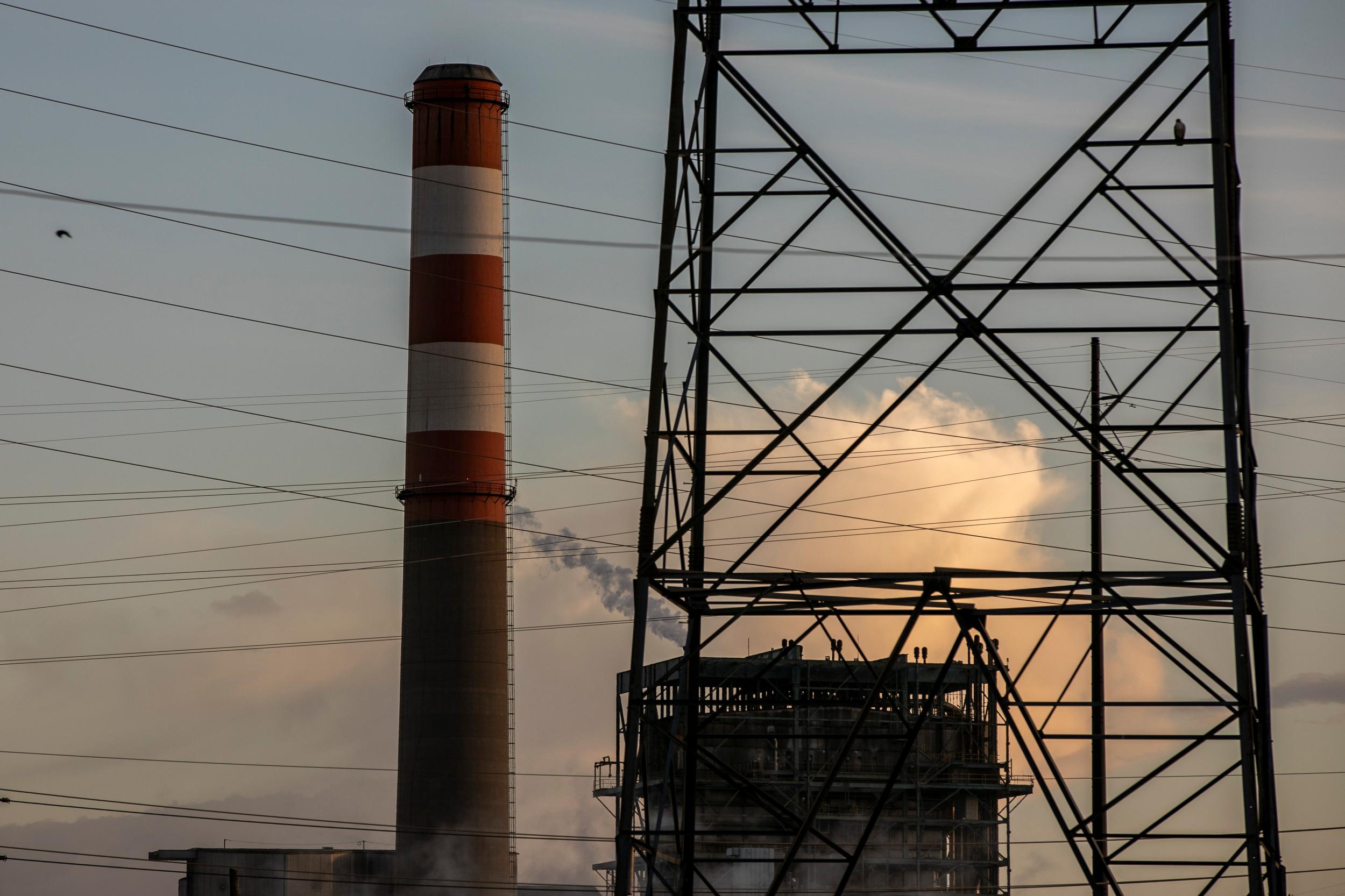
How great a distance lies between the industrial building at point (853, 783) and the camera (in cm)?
3309

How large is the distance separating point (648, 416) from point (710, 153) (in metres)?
2.35

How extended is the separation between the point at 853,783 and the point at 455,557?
27.0 feet

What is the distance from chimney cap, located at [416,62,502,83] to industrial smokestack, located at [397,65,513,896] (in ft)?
7.65

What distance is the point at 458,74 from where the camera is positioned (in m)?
36.8

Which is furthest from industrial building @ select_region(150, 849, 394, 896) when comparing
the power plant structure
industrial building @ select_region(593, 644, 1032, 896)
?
industrial building @ select_region(593, 644, 1032, 896)

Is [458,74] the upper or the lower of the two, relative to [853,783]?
upper

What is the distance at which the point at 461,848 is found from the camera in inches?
1344

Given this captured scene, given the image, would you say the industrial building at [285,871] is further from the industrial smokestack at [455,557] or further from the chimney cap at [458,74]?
the chimney cap at [458,74]

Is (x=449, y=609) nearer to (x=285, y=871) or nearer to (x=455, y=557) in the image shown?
(x=455, y=557)

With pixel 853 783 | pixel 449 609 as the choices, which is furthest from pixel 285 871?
pixel 853 783

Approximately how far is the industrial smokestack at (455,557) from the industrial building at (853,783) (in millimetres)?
2455

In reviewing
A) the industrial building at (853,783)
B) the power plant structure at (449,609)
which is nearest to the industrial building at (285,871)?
the power plant structure at (449,609)

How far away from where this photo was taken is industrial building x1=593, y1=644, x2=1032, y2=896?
33094 mm

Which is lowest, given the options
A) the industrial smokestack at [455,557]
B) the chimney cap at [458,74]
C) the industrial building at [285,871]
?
the industrial building at [285,871]
